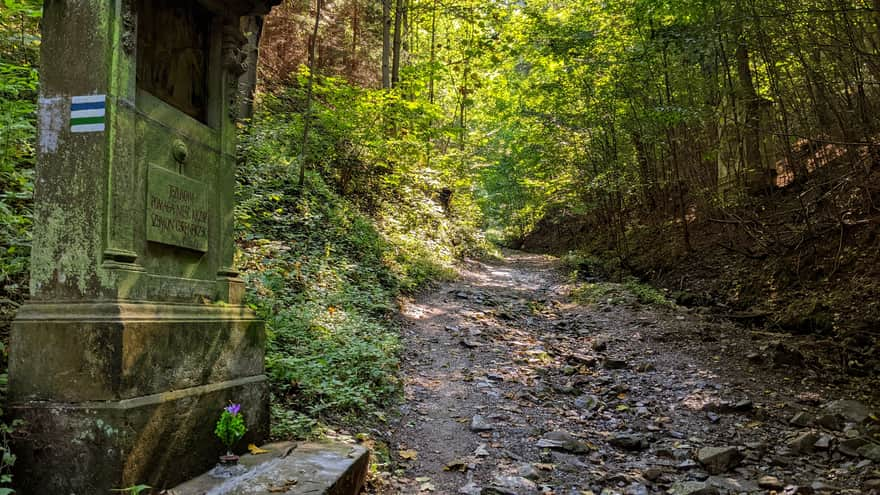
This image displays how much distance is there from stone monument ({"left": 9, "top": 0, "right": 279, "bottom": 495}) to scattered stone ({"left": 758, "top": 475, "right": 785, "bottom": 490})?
447cm

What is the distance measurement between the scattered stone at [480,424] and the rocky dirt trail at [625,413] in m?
0.01

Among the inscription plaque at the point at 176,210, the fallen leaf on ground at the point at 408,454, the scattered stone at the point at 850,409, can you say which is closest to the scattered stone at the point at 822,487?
the scattered stone at the point at 850,409

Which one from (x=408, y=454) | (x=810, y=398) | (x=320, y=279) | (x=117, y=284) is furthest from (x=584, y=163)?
(x=117, y=284)

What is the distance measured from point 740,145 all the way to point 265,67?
1240 cm

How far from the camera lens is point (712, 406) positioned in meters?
6.26

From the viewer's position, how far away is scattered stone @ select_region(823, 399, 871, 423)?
5570 millimetres

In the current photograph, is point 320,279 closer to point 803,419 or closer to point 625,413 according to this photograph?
point 625,413

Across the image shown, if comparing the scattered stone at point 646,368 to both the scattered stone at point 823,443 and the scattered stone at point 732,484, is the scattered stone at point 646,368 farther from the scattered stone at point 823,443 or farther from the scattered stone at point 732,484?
the scattered stone at point 732,484

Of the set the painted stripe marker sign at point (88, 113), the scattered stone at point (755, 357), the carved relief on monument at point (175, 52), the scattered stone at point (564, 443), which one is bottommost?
the scattered stone at point (564, 443)

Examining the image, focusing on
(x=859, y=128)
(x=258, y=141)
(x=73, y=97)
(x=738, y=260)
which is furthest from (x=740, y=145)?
(x=73, y=97)

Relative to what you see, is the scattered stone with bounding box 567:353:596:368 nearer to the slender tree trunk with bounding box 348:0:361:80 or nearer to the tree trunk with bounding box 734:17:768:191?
the tree trunk with bounding box 734:17:768:191

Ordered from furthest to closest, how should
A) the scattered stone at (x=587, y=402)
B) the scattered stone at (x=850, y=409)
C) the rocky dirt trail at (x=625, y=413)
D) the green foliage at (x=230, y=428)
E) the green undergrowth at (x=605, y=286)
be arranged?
the green undergrowth at (x=605, y=286) → the scattered stone at (x=587, y=402) → the scattered stone at (x=850, y=409) → the rocky dirt trail at (x=625, y=413) → the green foliage at (x=230, y=428)

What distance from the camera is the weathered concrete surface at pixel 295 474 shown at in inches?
133

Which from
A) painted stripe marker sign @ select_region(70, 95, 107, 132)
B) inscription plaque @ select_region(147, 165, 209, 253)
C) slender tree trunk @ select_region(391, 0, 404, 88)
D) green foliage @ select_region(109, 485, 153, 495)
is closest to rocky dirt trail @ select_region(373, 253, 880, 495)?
green foliage @ select_region(109, 485, 153, 495)
